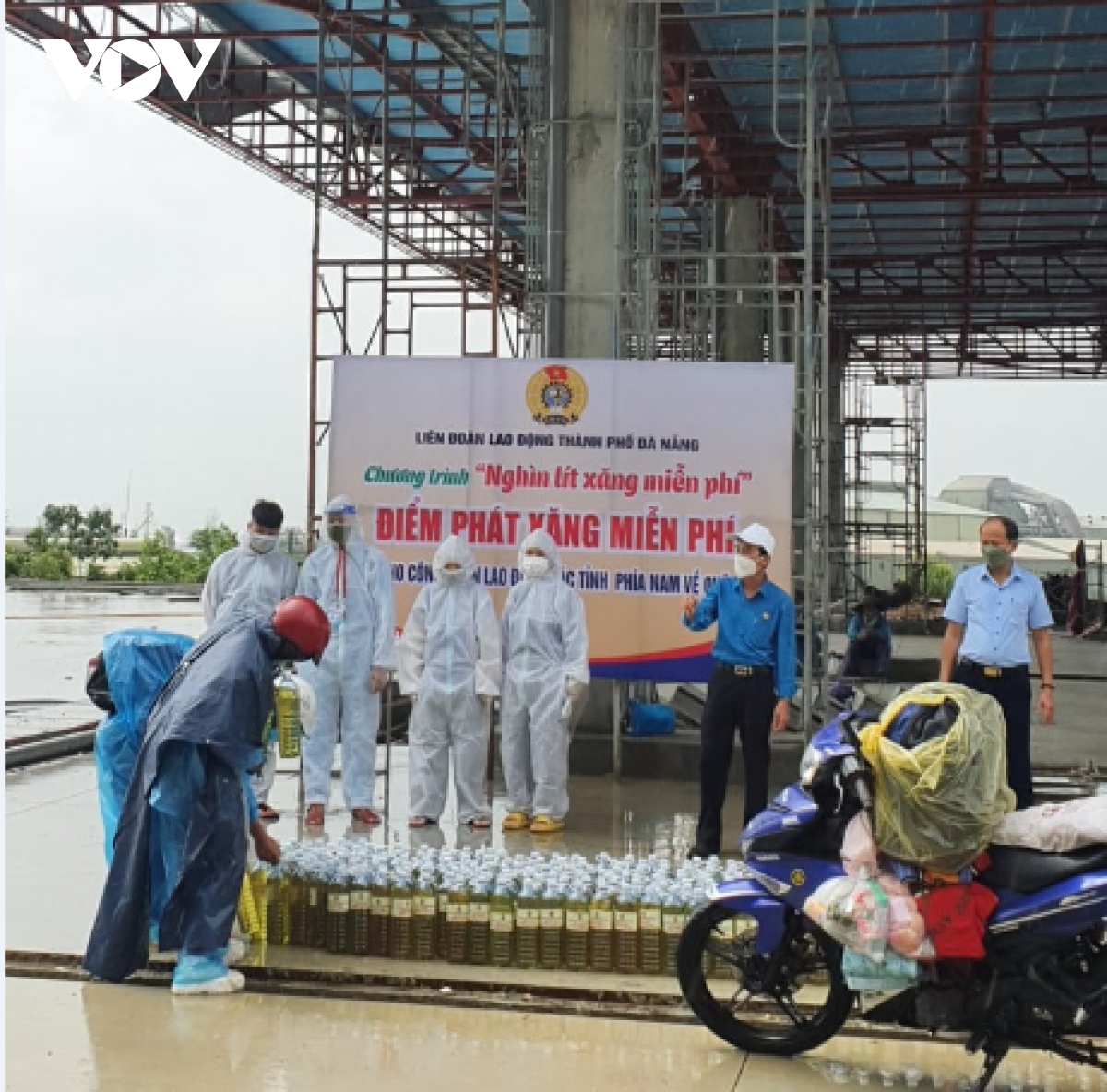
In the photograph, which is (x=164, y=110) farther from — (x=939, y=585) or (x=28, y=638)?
(x=939, y=585)

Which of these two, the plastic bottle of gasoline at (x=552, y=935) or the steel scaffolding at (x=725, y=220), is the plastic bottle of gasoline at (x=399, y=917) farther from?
the steel scaffolding at (x=725, y=220)

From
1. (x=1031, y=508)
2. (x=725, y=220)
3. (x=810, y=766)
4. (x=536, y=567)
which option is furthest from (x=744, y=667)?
(x=1031, y=508)

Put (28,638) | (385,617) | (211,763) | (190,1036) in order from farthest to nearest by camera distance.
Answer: (28,638) → (385,617) → (211,763) → (190,1036)

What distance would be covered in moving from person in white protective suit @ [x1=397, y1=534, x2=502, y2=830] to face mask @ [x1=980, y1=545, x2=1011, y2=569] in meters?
2.46

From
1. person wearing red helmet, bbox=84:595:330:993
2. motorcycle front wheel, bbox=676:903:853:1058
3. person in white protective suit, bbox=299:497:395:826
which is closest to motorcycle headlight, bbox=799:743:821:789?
motorcycle front wheel, bbox=676:903:853:1058

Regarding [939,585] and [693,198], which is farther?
[939,585]

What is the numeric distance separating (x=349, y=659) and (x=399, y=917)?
274cm

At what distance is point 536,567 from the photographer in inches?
302

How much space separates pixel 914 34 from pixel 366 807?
8.74 m

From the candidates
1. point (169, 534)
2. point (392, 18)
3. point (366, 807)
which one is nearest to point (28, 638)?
point (392, 18)

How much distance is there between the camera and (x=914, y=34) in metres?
13.0

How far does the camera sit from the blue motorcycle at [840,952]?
3.95m

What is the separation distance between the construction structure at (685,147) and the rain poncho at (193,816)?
14.6 ft

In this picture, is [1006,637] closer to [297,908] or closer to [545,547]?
[545,547]
